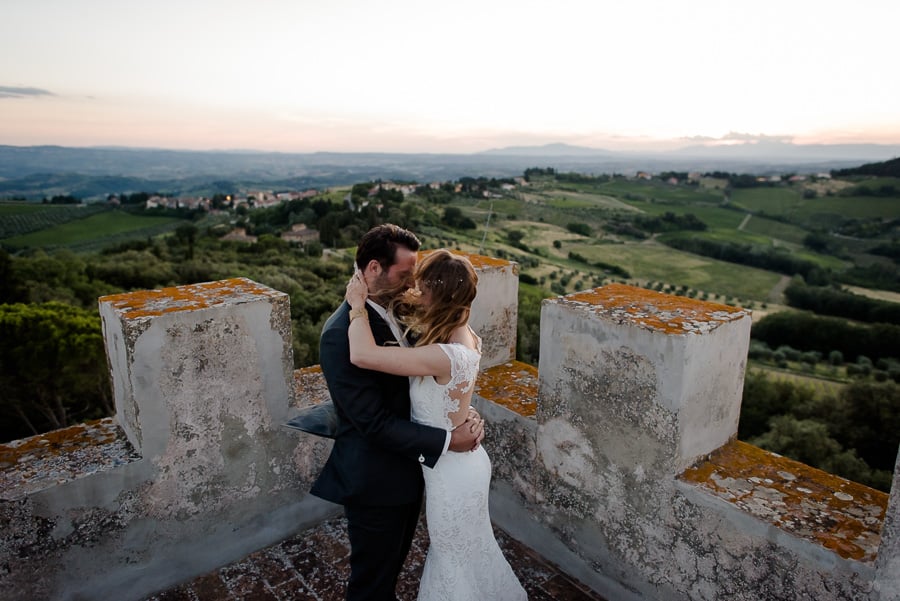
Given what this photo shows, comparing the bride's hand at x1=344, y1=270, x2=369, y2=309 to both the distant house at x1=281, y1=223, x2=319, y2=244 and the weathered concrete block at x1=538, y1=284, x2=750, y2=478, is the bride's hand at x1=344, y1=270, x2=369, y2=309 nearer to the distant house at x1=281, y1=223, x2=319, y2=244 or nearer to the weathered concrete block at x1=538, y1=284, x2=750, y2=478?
the weathered concrete block at x1=538, y1=284, x2=750, y2=478

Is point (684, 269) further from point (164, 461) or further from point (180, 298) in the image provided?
point (164, 461)

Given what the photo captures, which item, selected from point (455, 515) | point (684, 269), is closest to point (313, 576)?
point (455, 515)

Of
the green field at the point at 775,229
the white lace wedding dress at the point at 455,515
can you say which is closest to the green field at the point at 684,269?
the green field at the point at 775,229

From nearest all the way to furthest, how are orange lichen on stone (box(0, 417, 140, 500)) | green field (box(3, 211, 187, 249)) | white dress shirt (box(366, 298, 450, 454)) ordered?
1. white dress shirt (box(366, 298, 450, 454))
2. orange lichen on stone (box(0, 417, 140, 500))
3. green field (box(3, 211, 187, 249))

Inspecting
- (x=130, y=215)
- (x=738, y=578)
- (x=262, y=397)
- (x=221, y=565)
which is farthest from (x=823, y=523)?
(x=130, y=215)

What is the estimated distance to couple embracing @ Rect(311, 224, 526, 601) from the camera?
2090mm

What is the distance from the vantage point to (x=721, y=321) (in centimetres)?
245

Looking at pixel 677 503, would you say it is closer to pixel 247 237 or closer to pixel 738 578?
pixel 738 578

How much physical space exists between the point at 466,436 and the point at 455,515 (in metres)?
0.35

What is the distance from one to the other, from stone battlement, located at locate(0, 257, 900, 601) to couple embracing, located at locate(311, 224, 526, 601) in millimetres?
683

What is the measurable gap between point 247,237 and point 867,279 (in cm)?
2956

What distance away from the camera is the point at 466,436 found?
224 cm

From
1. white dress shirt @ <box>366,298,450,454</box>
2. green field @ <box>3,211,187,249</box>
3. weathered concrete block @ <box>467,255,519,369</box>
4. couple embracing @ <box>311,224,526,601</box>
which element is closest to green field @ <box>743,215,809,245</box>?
weathered concrete block @ <box>467,255,519,369</box>

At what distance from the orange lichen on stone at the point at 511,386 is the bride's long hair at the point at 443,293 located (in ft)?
4.24
